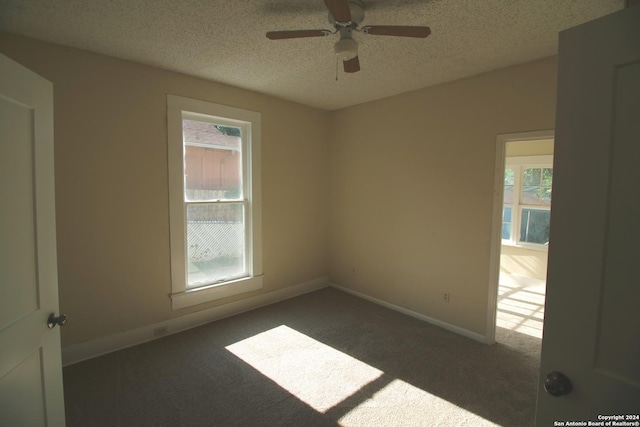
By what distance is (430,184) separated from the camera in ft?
11.0

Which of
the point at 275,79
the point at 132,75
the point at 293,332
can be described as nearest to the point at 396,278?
the point at 293,332

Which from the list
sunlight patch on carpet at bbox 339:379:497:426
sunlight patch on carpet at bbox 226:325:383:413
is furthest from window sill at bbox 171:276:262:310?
sunlight patch on carpet at bbox 339:379:497:426

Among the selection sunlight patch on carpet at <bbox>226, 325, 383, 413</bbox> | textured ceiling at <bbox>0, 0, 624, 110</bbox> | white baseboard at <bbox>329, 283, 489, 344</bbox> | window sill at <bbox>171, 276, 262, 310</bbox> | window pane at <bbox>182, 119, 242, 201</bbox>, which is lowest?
sunlight patch on carpet at <bbox>226, 325, 383, 413</bbox>

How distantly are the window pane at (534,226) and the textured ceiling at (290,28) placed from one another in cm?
347

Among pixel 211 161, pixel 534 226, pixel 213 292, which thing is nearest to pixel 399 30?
pixel 211 161

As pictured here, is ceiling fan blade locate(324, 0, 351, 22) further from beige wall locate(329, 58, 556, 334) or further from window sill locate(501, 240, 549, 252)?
window sill locate(501, 240, 549, 252)

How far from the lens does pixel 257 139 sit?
3.62 meters

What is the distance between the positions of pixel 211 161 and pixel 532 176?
208 inches

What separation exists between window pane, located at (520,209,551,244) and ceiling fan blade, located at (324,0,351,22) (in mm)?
5150

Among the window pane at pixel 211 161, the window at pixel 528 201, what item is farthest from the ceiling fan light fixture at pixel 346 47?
the window at pixel 528 201

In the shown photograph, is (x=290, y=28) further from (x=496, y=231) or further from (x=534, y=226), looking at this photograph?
(x=534, y=226)

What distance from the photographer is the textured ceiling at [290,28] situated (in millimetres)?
1852

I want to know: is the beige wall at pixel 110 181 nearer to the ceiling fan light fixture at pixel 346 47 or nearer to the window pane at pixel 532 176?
the ceiling fan light fixture at pixel 346 47

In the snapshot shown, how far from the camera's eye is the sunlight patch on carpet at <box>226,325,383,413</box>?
7.25 feet
